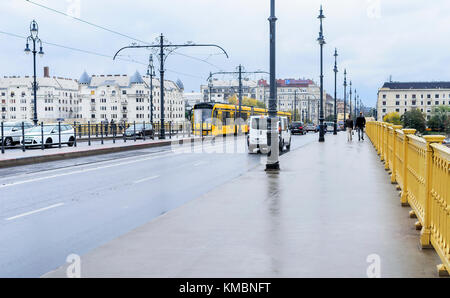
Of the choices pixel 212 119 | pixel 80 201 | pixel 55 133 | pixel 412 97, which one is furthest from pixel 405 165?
pixel 412 97

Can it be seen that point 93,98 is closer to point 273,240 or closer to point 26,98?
point 26,98

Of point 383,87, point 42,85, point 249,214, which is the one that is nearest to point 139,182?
point 249,214

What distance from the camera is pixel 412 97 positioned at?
632 ft

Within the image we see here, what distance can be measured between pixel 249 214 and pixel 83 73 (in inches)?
7917

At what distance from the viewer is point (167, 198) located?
10.5 metres

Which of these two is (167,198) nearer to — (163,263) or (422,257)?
(163,263)

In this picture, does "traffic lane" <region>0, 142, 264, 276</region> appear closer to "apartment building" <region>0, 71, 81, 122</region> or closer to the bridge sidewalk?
the bridge sidewalk

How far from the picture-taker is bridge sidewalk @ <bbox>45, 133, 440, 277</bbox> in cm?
501

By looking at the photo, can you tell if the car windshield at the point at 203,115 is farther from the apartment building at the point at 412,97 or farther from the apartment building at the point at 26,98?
the apartment building at the point at 412,97

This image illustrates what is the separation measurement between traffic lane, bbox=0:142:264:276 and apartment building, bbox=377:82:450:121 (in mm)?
190042

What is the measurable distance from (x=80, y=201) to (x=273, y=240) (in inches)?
210

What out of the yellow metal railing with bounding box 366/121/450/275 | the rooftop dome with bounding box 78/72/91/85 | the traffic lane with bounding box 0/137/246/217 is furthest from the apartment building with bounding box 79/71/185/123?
the yellow metal railing with bounding box 366/121/450/275

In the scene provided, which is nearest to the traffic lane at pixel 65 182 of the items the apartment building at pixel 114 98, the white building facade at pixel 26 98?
the apartment building at pixel 114 98

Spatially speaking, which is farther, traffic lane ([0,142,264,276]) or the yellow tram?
the yellow tram
